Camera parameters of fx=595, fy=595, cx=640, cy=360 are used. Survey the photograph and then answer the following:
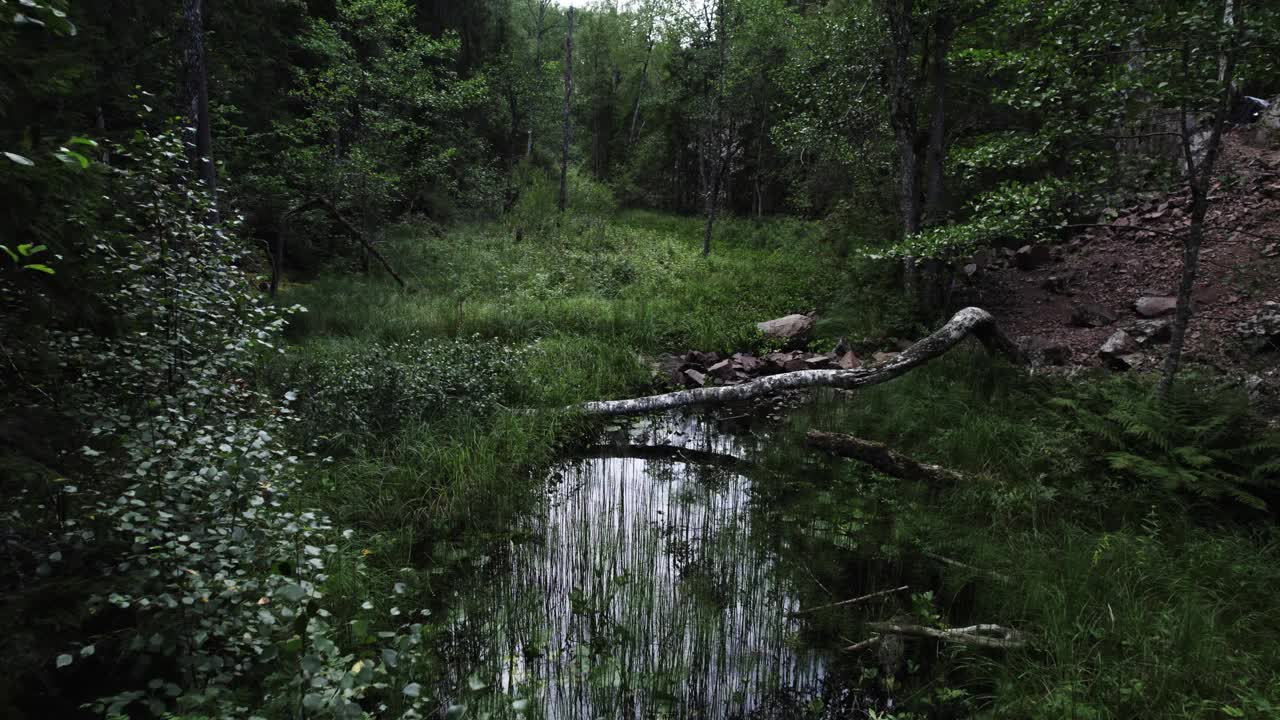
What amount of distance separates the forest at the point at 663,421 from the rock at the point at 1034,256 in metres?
0.10

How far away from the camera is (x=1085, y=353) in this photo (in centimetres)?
893

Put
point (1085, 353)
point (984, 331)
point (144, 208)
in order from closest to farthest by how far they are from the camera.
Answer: point (144, 208) < point (984, 331) < point (1085, 353)

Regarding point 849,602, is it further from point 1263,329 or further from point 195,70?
point 195,70

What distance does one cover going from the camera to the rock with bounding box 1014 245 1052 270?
12.6 meters

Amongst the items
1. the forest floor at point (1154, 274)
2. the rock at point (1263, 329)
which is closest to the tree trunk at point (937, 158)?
the forest floor at point (1154, 274)

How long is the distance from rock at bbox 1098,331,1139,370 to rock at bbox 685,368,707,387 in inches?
217

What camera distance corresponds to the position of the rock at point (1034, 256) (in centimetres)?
1257

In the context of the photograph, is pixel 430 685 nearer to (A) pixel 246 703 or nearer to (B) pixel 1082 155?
(A) pixel 246 703

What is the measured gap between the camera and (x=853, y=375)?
26.0 ft

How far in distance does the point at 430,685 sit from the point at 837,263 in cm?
1288

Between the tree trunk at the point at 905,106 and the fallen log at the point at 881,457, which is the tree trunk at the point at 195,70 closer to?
the fallen log at the point at 881,457

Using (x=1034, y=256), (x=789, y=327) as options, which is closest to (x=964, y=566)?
(x=789, y=327)

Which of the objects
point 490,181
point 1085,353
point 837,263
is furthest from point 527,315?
point 490,181

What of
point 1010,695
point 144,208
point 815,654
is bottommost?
point 815,654
